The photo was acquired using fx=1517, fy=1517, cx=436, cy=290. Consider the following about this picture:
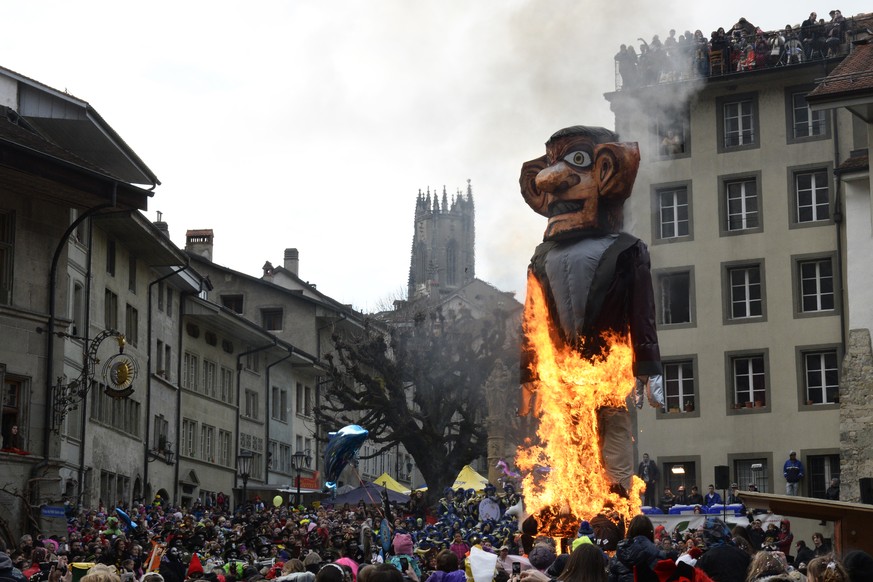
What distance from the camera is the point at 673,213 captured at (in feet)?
170

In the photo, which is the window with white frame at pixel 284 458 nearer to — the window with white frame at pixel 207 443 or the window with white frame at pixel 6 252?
the window with white frame at pixel 207 443

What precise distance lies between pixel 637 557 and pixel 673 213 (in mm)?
39421

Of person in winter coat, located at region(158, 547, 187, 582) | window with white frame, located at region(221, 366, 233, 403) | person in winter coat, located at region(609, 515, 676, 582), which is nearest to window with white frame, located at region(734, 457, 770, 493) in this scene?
window with white frame, located at region(221, 366, 233, 403)

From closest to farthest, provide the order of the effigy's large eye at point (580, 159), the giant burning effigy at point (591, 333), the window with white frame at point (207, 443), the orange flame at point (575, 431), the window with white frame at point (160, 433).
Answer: the orange flame at point (575, 431), the giant burning effigy at point (591, 333), the effigy's large eye at point (580, 159), the window with white frame at point (160, 433), the window with white frame at point (207, 443)

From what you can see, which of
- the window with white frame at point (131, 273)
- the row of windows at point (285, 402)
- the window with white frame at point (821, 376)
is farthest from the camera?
the row of windows at point (285, 402)

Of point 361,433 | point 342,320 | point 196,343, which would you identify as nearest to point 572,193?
point 361,433

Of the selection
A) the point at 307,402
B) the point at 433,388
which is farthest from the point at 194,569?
the point at 307,402

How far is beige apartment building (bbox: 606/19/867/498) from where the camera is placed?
160 feet

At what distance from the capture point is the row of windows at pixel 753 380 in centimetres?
4862

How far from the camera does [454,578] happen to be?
1530 cm

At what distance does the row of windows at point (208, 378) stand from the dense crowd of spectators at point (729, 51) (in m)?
22.5

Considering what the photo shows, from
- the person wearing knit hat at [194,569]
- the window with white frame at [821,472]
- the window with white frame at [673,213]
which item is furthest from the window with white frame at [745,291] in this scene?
the person wearing knit hat at [194,569]

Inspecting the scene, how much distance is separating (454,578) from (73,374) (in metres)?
32.9

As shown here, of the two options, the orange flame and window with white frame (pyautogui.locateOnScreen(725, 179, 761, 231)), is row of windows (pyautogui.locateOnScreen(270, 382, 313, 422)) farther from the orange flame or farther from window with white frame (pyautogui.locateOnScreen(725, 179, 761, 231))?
the orange flame
